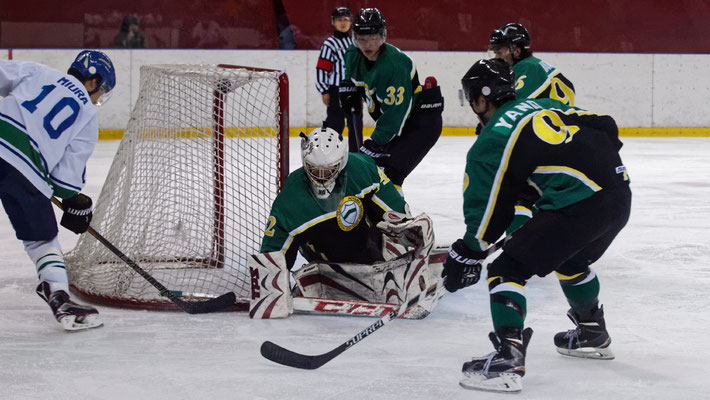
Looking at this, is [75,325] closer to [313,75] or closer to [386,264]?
[386,264]

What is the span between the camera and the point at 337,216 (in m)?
3.06

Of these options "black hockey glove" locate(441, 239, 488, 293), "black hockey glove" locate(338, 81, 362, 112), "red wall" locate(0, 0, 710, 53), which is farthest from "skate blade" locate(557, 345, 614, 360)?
"red wall" locate(0, 0, 710, 53)

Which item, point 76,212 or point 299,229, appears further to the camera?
point 299,229

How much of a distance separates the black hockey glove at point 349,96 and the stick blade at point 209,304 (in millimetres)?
1406

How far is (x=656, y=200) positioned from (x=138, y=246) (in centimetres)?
342

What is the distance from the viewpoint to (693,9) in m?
11.1

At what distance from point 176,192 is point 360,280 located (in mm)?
1058

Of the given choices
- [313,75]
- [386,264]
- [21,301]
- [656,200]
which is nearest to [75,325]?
[21,301]

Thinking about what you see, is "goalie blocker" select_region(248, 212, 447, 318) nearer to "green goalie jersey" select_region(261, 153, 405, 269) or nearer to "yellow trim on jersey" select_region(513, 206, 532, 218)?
"green goalie jersey" select_region(261, 153, 405, 269)

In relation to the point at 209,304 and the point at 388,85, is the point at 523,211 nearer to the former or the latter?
the point at 388,85

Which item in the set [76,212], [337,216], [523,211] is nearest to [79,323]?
[76,212]

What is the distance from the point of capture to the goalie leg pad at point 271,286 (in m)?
2.94

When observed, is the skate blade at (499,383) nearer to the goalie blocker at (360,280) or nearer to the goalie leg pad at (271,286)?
the goalie blocker at (360,280)

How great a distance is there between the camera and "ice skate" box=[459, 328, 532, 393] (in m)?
2.20
